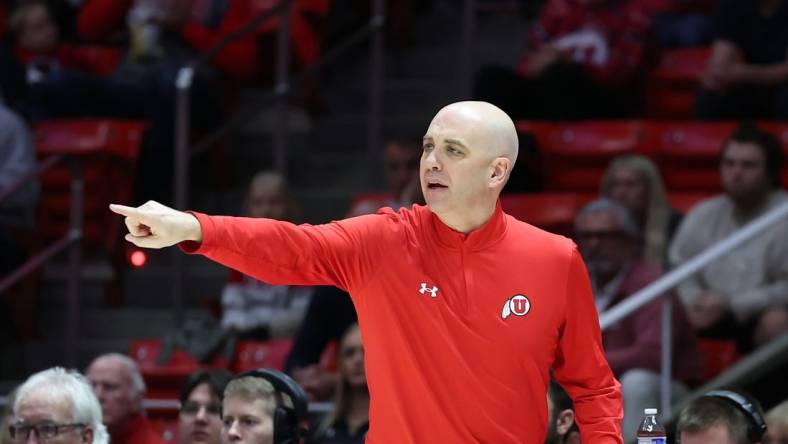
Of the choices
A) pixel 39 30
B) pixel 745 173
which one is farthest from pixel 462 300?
pixel 39 30

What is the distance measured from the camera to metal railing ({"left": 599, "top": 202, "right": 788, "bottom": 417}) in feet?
23.2

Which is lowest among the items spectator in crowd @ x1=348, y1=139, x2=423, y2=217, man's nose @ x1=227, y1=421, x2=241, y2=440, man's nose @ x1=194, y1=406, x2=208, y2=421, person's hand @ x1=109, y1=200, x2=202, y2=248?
man's nose @ x1=227, y1=421, x2=241, y2=440

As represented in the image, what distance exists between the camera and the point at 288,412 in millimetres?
5406

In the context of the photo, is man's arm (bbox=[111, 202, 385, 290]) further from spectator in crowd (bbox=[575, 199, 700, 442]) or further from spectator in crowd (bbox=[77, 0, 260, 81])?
spectator in crowd (bbox=[77, 0, 260, 81])

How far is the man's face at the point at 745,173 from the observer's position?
789 cm

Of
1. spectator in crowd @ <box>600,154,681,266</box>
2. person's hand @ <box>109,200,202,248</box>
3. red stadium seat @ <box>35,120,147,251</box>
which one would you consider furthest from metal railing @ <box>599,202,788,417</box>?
red stadium seat @ <box>35,120,147,251</box>

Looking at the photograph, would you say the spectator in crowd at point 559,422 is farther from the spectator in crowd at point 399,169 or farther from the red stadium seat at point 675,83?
the red stadium seat at point 675,83

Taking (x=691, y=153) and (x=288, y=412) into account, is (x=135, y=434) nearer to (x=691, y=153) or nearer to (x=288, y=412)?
(x=288, y=412)

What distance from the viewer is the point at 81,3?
10812 millimetres

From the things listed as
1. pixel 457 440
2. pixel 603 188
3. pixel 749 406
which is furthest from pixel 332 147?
pixel 457 440

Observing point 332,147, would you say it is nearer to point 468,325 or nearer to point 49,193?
point 49,193

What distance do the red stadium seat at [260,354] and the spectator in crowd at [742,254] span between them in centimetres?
188

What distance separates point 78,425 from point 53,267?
152 inches

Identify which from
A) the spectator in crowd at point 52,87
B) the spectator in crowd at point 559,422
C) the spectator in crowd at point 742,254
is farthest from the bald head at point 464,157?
the spectator in crowd at point 52,87
